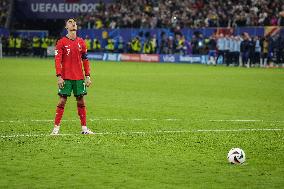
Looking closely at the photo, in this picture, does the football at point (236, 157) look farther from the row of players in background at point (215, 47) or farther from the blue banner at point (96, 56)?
the blue banner at point (96, 56)

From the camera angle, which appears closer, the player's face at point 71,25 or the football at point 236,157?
the football at point 236,157

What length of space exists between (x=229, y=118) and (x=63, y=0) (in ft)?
158

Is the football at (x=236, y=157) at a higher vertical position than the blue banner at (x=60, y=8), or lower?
lower

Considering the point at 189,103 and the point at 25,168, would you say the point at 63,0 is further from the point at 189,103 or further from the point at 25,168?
the point at 25,168

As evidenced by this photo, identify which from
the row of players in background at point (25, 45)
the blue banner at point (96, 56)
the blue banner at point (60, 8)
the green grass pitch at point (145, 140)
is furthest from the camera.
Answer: the blue banner at point (60, 8)

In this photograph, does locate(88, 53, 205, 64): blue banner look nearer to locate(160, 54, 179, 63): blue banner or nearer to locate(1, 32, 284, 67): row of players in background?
locate(160, 54, 179, 63): blue banner

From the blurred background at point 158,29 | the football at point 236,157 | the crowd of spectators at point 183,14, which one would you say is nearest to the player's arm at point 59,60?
the football at point 236,157

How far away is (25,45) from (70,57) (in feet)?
156

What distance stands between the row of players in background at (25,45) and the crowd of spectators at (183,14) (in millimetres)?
3802

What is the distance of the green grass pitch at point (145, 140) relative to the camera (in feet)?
29.3

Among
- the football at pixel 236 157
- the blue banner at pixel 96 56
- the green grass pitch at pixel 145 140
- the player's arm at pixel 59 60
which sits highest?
the player's arm at pixel 59 60

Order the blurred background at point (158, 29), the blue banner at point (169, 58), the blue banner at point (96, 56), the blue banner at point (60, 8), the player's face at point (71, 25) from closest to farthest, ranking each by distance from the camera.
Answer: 1. the player's face at point (71, 25)
2. the blurred background at point (158, 29)
3. the blue banner at point (169, 58)
4. the blue banner at point (96, 56)
5. the blue banner at point (60, 8)

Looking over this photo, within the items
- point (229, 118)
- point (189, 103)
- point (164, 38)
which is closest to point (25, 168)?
point (229, 118)

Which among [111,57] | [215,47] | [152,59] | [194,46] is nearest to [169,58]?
[152,59]
